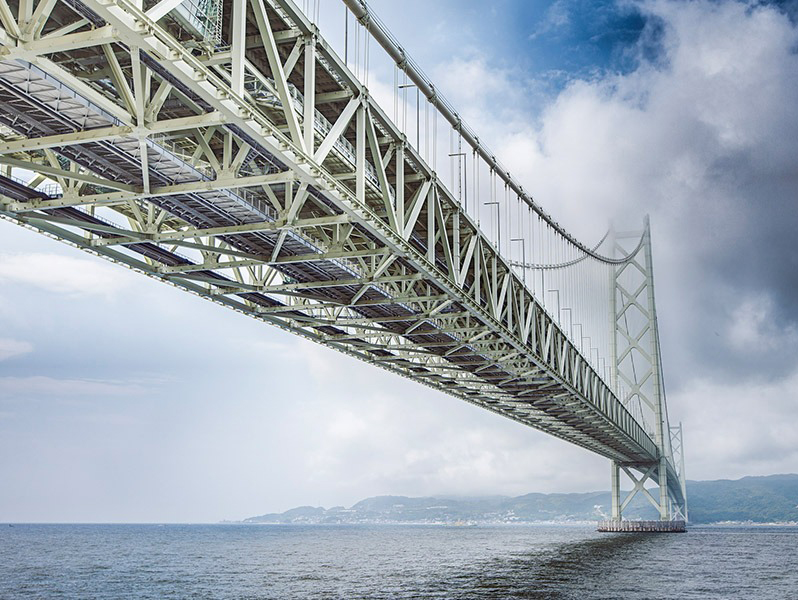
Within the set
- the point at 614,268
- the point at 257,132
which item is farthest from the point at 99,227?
the point at 614,268

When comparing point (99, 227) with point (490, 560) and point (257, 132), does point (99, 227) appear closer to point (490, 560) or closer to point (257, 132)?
point (257, 132)

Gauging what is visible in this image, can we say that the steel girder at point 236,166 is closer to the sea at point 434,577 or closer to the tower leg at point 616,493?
the sea at point 434,577

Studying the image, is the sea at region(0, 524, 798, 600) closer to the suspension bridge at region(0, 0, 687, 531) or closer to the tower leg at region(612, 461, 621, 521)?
the suspension bridge at region(0, 0, 687, 531)

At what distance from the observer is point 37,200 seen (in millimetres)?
20266

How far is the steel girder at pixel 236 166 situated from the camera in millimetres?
13383

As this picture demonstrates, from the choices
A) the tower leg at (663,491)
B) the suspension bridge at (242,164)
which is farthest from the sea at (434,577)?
the tower leg at (663,491)

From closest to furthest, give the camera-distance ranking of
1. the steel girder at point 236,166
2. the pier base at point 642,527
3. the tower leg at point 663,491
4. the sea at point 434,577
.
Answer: the steel girder at point 236,166 → the sea at point 434,577 → the tower leg at point 663,491 → the pier base at point 642,527

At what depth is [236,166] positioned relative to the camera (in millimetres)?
16969

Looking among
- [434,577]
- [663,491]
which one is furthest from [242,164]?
[663,491]

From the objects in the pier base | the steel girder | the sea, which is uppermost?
the steel girder

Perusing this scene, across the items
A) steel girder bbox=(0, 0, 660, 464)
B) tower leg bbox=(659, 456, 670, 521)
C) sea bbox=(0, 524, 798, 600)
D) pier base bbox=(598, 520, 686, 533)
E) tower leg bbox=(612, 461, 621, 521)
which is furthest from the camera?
tower leg bbox=(612, 461, 621, 521)

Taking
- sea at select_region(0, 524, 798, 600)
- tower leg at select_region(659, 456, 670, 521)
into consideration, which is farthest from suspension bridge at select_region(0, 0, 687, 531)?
tower leg at select_region(659, 456, 670, 521)

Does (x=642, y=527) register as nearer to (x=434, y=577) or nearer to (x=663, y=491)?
(x=663, y=491)

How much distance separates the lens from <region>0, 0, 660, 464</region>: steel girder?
43.9ft
